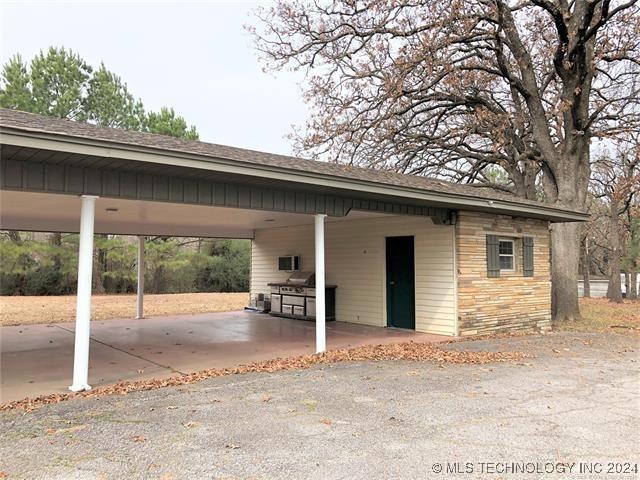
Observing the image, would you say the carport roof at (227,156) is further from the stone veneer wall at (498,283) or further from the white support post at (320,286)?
the white support post at (320,286)

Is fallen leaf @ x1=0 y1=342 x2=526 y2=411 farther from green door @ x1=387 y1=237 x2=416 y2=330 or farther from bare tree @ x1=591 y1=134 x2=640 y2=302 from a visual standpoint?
bare tree @ x1=591 y1=134 x2=640 y2=302

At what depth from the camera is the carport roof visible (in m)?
4.48

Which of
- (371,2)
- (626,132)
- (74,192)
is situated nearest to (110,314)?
(74,192)

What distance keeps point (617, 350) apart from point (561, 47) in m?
7.47

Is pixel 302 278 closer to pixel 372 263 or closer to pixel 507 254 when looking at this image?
pixel 372 263

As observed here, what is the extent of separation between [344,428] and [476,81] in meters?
13.2

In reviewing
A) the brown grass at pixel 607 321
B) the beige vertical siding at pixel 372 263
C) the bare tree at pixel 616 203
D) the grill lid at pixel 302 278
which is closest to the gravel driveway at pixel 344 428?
the beige vertical siding at pixel 372 263

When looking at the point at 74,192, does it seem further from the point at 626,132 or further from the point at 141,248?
the point at 626,132

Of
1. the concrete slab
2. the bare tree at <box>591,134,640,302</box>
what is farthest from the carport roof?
the bare tree at <box>591,134,640,302</box>

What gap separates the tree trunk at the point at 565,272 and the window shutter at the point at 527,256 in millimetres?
2351

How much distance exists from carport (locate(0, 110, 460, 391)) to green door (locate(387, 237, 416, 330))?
58.9 inches

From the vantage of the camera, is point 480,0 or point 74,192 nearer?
point 74,192

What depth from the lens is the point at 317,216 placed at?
290 inches

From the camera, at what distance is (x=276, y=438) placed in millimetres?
3725
